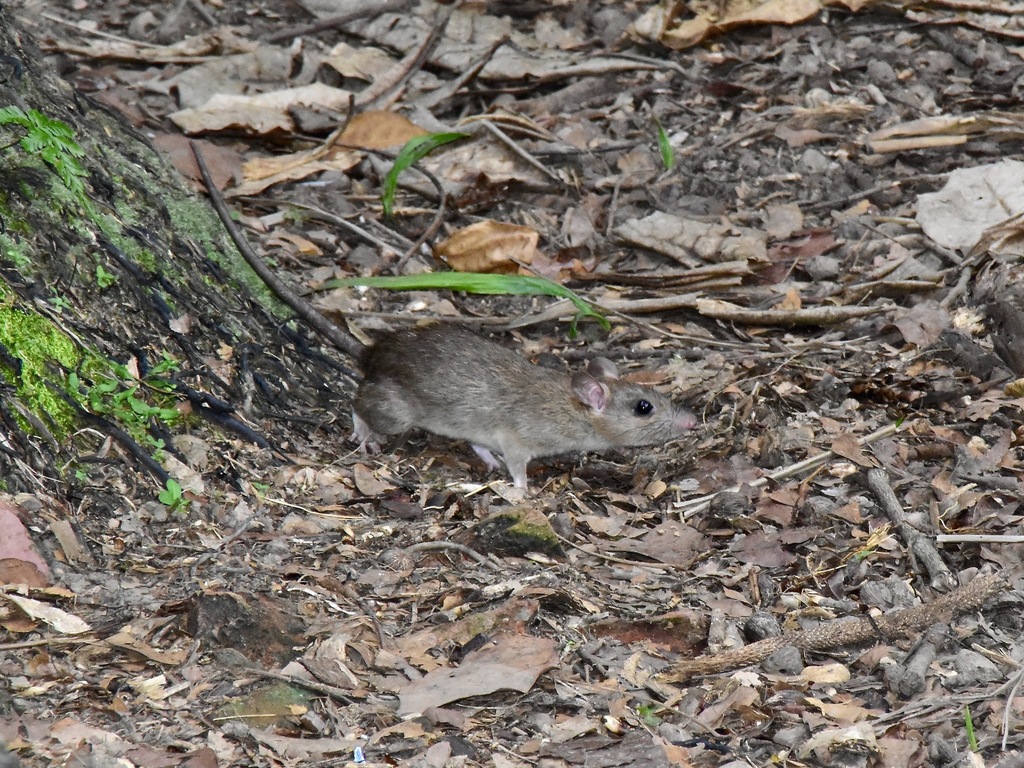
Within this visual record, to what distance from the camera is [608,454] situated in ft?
23.5

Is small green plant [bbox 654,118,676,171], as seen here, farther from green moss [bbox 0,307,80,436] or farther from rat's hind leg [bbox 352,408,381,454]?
green moss [bbox 0,307,80,436]

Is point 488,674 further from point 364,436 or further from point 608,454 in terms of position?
point 608,454

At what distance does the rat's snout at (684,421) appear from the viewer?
20.9ft

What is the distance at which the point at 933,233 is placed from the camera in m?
7.52

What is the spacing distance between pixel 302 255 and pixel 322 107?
69.7 inches

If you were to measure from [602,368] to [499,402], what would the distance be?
622mm

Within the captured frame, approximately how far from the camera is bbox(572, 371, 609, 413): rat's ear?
6703mm

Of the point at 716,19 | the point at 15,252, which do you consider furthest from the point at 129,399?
the point at 716,19

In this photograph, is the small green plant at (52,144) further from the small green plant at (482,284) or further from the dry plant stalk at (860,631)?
the dry plant stalk at (860,631)

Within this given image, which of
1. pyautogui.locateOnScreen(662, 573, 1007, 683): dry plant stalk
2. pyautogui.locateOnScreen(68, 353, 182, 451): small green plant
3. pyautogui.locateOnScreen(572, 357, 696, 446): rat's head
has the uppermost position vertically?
pyautogui.locateOnScreen(68, 353, 182, 451): small green plant

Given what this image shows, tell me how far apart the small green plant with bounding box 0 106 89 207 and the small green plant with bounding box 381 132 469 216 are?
2.33 m

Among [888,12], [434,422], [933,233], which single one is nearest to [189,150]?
[434,422]

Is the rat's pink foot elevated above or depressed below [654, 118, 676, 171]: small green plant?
below

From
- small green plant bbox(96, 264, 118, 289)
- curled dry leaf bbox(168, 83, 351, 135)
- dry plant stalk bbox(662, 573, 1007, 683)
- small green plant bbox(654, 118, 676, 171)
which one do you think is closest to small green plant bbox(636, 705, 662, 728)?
dry plant stalk bbox(662, 573, 1007, 683)
